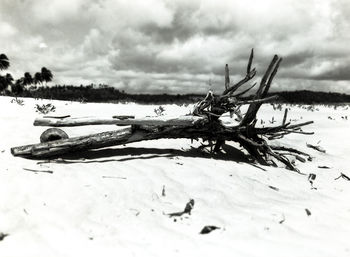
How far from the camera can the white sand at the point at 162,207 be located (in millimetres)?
2938

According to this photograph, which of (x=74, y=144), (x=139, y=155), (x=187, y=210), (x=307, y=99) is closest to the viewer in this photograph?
(x=187, y=210)

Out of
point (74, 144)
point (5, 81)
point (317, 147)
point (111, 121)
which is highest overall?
point (5, 81)

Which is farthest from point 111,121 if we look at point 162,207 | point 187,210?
point 187,210

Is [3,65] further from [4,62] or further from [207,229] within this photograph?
[207,229]

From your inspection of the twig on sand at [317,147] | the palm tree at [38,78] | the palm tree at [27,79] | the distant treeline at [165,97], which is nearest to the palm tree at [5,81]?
the distant treeline at [165,97]

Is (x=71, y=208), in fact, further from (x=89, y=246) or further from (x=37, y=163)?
(x=37, y=163)

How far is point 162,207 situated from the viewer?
12.2ft

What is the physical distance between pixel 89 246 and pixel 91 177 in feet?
4.90

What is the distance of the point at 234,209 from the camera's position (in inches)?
147

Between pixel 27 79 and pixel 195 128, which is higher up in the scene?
pixel 27 79

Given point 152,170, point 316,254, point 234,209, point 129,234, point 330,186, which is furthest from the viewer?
point 330,186

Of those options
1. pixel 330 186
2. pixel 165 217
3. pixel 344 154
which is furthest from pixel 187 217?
pixel 344 154

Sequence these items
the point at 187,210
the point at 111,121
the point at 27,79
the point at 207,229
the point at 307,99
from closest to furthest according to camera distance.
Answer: the point at 207,229 < the point at 187,210 < the point at 111,121 < the point at 307,99 < the point at 27,79

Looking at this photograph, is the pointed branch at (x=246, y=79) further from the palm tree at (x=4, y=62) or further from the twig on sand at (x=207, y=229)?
the palm tree at (x=4, y=62)
